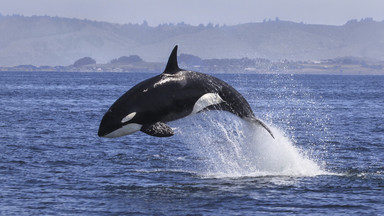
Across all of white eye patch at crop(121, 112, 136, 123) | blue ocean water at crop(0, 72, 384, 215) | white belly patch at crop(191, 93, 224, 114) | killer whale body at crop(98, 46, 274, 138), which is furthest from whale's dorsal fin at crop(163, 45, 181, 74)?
blue ocean water at crop(0, 72, 384, 215)

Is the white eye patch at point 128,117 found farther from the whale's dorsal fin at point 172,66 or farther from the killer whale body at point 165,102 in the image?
the whale's dorsal fin at point 172,66

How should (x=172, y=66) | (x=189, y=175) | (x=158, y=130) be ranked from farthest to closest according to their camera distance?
(x=189, y=175) < (x=172, y=66) < (x=158, y=130)

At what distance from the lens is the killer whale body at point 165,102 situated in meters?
18.6

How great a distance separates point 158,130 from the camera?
1841 cm

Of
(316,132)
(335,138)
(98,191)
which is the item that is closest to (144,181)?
(98,191)

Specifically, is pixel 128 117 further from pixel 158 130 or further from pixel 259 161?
pixel 259 161

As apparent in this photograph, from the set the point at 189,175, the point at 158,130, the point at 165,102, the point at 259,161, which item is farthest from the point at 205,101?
the point at 259,161

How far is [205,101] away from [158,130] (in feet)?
6.95

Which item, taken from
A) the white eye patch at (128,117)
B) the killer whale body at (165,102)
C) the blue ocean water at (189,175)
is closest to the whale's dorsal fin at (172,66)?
the killer whale body at (165,102)

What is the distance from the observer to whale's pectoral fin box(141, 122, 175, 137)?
18219mm

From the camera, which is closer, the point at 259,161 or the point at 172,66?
the point at 172,66

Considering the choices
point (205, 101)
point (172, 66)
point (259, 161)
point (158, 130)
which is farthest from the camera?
point (259, 161)

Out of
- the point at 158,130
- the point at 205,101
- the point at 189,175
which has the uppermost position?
the point at 205,101

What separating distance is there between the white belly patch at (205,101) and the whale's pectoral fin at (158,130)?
Answer: 132 centimetres
